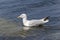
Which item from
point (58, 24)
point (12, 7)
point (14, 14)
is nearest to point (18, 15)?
point (14, 14)

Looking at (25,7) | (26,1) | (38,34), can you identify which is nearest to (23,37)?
(38,34)

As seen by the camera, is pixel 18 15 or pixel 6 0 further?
pixel 6 0

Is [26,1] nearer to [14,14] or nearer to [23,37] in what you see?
[14,14]

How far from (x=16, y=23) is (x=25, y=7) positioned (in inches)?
95.6

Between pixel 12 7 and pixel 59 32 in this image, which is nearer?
pixel 59 32

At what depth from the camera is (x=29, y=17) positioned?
14.3m

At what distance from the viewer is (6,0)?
56.0ft

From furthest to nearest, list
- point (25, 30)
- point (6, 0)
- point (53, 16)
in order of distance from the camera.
Answer: point (6, 0)
point (53, 16)
point (25, 30)

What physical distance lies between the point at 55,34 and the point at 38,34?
2.37ft

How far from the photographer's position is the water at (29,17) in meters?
12.1

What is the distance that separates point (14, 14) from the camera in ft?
48.4

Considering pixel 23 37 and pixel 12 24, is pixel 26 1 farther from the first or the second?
pixel 23 37

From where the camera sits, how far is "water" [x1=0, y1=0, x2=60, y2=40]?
12.1 m

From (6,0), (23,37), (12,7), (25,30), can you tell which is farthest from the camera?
(6,0)
